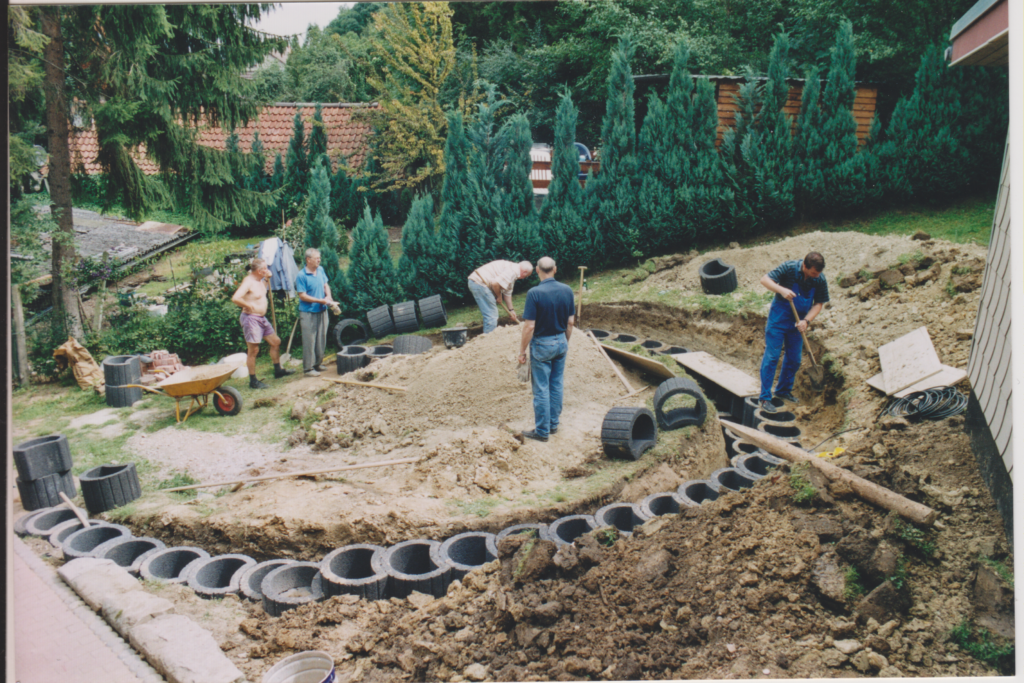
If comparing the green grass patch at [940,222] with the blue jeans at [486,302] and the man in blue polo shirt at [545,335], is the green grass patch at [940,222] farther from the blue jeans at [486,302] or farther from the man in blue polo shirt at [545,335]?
the blue jeans at [486,302]

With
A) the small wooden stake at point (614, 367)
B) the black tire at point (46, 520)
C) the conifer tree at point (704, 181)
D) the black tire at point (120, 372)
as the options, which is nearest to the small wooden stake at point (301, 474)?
the black tire at point (46, 520)

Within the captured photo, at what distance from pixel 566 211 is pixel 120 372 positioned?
7116 mm

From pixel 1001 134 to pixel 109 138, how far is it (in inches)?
434

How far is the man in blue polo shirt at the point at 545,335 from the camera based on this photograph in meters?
5.75

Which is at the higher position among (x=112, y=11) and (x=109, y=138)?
(x=112, y=11)

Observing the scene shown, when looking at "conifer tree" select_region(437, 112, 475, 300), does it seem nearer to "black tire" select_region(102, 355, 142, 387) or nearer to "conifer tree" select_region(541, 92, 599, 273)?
"conifer tree" select_region(541, 92, 599, 273)

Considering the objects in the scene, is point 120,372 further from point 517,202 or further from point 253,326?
point 517,202

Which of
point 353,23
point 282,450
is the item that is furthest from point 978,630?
point 353,23

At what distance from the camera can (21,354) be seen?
826 centimetres

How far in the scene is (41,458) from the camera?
5.37m

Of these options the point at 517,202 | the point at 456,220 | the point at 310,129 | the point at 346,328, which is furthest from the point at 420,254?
the point at 310,129

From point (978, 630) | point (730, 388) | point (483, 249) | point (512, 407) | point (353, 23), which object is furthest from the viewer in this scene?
point (353, 23)

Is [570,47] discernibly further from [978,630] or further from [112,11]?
→ [978,630]

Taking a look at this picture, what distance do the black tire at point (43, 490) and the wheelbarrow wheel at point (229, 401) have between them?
2.09m
